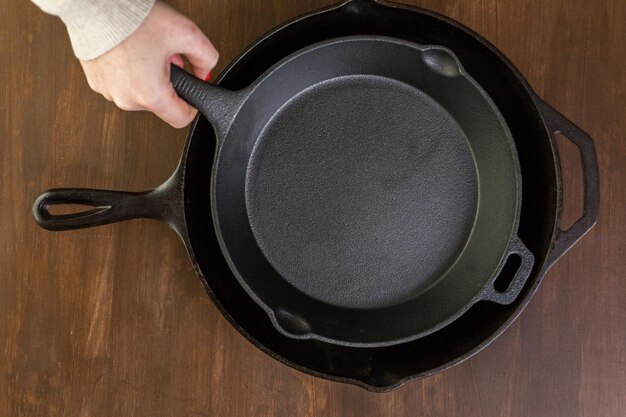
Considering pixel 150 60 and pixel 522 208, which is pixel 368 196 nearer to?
pixel 522 208

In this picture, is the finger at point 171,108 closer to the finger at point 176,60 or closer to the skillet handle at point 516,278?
the finger at point 176,60

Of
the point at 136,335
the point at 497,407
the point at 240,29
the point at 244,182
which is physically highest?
the point at 240,29

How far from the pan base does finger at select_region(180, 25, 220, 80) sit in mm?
128

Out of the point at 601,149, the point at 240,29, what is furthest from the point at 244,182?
the point at 601,149

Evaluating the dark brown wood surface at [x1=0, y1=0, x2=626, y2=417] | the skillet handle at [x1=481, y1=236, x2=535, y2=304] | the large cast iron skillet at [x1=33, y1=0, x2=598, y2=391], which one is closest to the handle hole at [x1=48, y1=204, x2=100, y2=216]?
the dark brown wood surface at [x1=0, y1=0, x2=626, y2=417]

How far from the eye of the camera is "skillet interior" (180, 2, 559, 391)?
586mm

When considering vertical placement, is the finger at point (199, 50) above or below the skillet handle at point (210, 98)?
above

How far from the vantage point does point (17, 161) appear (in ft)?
2.19

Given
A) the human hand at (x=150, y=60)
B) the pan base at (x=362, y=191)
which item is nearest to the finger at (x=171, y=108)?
the human hand at (x=150, y=60)

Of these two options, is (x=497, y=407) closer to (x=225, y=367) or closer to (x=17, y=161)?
(x=225, y=367)

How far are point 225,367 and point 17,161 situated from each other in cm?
Answer: 32

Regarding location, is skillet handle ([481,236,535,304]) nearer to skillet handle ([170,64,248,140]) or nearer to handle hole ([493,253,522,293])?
handle hole ([493,253,522,293])

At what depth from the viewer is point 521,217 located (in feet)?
2.06

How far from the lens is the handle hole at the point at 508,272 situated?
62 cm
